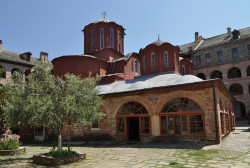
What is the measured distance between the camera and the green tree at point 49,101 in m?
7.57

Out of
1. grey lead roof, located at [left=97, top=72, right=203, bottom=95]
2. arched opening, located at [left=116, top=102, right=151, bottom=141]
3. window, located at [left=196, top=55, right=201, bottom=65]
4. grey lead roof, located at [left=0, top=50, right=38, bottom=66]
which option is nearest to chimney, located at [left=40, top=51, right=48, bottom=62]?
grey lead roof, located at [left=0, top=50, right=38, bottom=66]

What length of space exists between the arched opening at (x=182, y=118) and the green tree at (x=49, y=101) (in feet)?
16.1

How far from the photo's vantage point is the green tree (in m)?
7.57

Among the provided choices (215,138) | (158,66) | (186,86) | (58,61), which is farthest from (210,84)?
(58,61)

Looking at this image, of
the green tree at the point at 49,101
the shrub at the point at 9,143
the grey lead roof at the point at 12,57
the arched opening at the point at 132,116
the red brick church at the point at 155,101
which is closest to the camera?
the green tree at the point at 49,101

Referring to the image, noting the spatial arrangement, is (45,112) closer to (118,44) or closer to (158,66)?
(158,66)

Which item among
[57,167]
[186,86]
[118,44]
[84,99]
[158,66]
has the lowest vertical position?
[57,167]

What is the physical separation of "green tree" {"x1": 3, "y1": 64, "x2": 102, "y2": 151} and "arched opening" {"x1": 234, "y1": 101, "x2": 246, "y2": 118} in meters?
28.1

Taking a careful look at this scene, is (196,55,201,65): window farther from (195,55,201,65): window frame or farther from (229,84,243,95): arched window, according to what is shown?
(229,84,243,95): arched window

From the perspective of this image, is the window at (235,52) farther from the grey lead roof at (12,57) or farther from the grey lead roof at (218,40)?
→ the grey lead roof at (12,57)

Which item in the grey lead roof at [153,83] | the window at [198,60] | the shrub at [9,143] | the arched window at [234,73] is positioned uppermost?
the window at [198,60]

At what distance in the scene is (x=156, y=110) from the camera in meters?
12.4

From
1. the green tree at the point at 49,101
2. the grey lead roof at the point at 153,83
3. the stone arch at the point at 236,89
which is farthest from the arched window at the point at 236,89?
the green tree at the point at 49,101

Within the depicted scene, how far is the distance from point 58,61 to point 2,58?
8098mm
